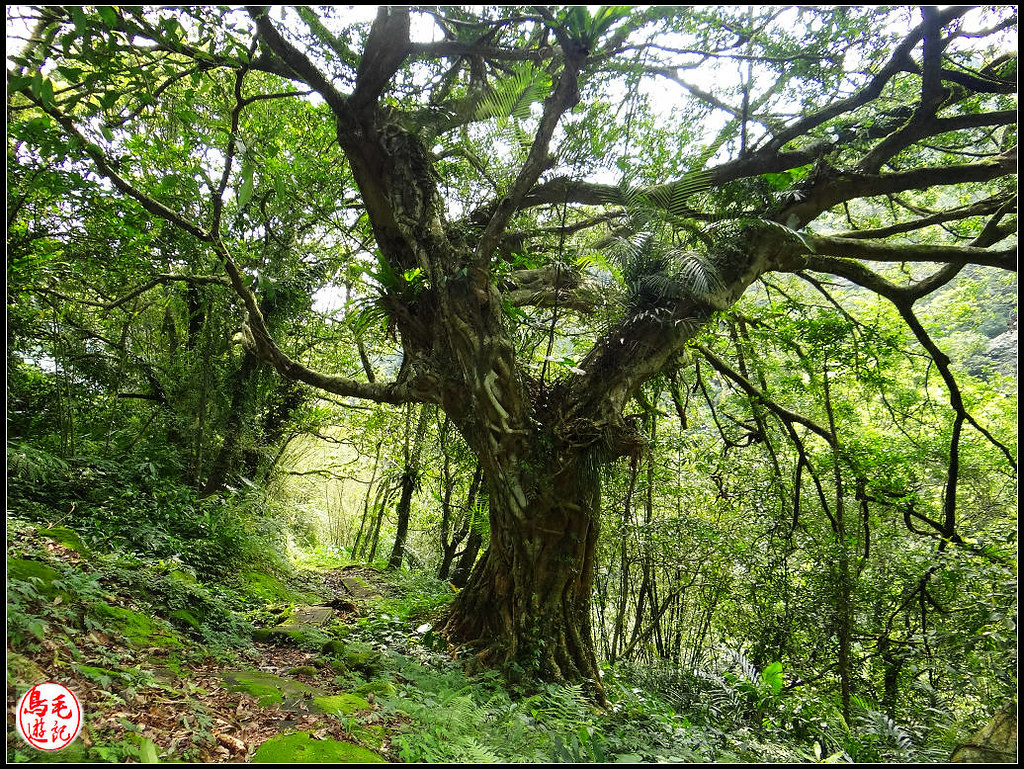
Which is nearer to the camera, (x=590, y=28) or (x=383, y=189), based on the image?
(x=590, y=28)

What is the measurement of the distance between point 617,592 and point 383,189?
6.58 meters

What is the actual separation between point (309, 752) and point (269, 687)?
44.8 inches

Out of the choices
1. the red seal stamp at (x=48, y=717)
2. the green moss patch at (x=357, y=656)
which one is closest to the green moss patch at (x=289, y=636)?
the green moss patch at (x=357, y=656)

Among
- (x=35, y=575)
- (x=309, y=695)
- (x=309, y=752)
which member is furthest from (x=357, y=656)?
(x=35, y=575)

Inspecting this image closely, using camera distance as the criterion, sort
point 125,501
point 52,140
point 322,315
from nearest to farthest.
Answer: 1. point 52,140
2. point 125,501
3. point 322,315

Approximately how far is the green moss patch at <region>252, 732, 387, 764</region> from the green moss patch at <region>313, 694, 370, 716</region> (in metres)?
0.45

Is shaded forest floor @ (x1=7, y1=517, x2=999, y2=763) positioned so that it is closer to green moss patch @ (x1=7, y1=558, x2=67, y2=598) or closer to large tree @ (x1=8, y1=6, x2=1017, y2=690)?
green moss patch @ (x1=7, y1=558, x2=67, y2=598)

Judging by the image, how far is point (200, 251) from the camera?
21.9ft

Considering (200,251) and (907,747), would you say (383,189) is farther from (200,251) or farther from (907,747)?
(907,747)

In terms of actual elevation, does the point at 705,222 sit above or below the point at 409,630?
above

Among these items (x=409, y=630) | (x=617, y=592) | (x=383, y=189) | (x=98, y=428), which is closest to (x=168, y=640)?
(x=409, y=630)

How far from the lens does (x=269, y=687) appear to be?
10.4 ft

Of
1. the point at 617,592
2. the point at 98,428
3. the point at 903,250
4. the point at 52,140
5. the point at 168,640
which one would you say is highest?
the point at 903,250

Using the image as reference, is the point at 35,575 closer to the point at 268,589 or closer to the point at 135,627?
the point at 135,627
